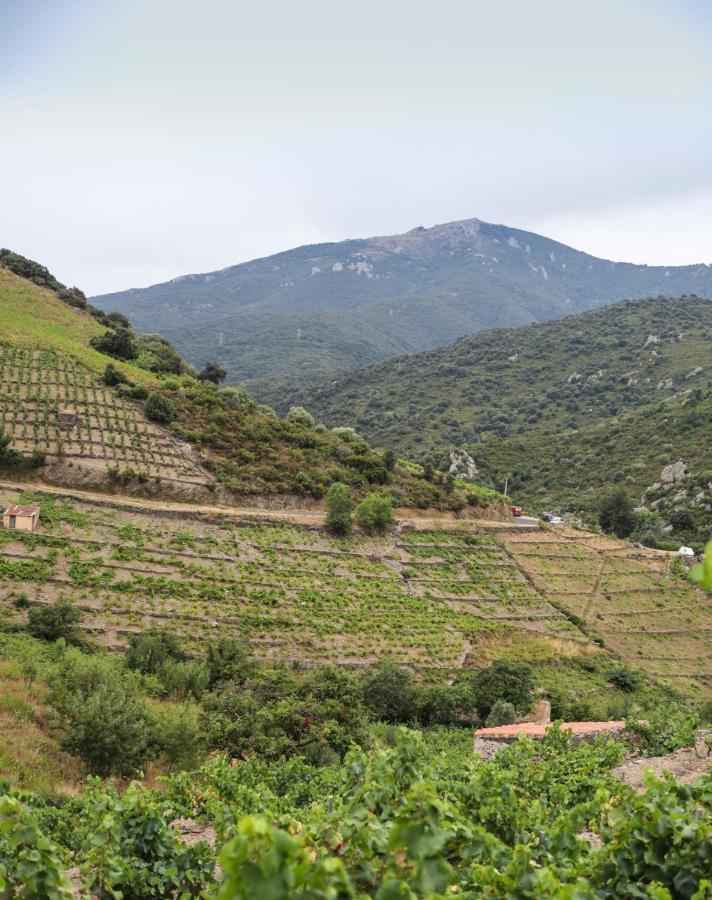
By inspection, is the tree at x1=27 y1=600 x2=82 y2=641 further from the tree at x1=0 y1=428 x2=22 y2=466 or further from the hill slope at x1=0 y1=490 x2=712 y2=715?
the tree at x1=0 y1=428 x2=22 y2=466

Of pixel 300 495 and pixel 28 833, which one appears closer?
pixel 28 833

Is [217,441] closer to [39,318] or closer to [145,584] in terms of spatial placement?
Result: [145,584]

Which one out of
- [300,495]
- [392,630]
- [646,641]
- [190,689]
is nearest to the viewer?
[190,689]

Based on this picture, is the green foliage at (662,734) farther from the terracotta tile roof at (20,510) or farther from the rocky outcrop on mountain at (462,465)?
the rocky outcrop on mountain at (462,465)

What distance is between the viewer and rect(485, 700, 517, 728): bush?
85.4ft

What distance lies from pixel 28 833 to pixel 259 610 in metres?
27.3

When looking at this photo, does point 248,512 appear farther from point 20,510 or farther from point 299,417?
point 299,417

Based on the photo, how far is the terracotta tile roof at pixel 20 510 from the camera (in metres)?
31.2

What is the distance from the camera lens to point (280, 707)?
20.1 meters

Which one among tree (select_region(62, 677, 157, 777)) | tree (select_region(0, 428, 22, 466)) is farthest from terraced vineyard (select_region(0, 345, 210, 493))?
tree (select_region(62, 677, 157, 777))

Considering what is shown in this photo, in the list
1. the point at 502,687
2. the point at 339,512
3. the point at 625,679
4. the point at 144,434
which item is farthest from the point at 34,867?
the point at 144,434

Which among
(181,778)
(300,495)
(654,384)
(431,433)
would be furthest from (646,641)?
(654,384)

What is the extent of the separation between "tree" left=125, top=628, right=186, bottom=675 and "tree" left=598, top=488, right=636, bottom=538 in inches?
1857

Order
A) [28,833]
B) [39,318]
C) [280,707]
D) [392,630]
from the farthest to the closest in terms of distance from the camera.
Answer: [39,318] < [392,630] < [280,707] < [28,833]
